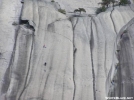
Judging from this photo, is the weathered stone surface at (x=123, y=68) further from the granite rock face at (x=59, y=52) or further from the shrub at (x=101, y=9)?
the shrub at (x=101, y=9)

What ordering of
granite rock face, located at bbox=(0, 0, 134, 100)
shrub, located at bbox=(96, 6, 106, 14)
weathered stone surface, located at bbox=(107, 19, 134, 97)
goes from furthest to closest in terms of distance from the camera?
shrub, located at bbox=(96, 6, 106, 14), weathered stone surface, located at bbox=(107, 19, 134, 97), granite rock face, located at bbox=(0, 0, 134, 100)

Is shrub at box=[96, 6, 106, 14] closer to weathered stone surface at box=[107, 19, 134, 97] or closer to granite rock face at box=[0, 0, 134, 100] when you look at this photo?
granite rock face at box=[0, 0, 134, 100]

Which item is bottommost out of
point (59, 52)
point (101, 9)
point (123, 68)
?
point (123, 68)

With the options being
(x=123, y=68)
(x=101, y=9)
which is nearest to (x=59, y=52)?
(x=123, y=68)

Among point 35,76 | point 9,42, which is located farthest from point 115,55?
point 9,42

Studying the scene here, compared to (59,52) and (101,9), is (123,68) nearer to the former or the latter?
(59,52)

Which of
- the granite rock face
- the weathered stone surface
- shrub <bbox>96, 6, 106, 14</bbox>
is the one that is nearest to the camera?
the granite rock face

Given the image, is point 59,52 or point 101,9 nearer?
point 59,52

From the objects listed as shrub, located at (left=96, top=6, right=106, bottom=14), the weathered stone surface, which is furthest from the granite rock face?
shrub, located at (left=96, top=6, right=106, bottom=14)

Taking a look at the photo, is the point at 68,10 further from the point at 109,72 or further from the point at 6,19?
the point at 109,72
